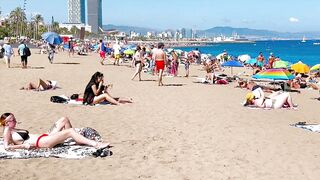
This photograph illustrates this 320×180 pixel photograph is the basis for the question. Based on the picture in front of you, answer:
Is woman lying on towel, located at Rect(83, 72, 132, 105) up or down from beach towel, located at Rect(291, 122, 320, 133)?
up

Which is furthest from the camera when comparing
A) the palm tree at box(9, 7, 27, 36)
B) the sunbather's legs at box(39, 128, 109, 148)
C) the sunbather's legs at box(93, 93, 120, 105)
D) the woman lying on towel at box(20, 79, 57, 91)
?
the palm tree at box(9, 7, 27, 36)

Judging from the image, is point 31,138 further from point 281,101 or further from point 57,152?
point 281,101

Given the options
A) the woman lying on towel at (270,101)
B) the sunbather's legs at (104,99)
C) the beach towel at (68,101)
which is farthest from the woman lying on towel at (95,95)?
the woman lying on towel at (270,101)

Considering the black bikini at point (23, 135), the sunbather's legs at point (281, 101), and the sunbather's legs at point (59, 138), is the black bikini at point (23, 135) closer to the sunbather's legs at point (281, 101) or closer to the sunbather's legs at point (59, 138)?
the sunbather's legs at point (59, 138)

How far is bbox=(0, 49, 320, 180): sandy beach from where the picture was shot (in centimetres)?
569

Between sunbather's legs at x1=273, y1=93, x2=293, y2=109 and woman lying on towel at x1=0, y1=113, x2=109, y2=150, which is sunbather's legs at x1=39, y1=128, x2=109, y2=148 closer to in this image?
woman lying on towel at x1=0, y1=113, x2=109, y2=150

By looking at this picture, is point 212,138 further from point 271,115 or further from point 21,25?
point 21,25

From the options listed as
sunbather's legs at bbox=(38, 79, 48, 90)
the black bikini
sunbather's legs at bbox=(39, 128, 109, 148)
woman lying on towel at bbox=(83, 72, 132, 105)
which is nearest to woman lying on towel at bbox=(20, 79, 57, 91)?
sunbather's legs at bbox=(38, 79, 48, 90)

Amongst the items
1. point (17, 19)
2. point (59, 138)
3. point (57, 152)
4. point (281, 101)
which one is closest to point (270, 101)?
point (281, 101)

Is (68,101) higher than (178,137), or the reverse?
(68,101)

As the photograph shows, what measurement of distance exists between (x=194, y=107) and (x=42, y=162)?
5873 millimetres

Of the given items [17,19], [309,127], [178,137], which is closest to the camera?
[178,137]

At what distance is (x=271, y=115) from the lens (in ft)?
34.2

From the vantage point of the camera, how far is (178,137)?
765 centimetres
